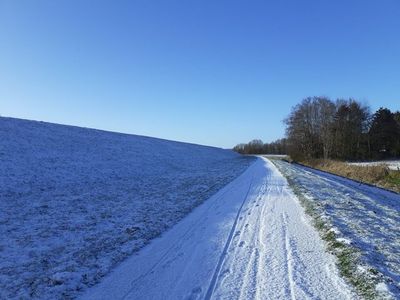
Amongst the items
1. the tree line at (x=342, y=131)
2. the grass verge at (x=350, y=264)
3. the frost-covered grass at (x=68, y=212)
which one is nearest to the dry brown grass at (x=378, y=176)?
the frost-covered grass at (x=68, y=212)

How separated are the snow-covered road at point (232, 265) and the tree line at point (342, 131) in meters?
68.3

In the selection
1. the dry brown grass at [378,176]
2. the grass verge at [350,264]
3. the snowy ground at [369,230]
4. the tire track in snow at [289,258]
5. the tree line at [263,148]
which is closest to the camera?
the grass verge at [350,264]

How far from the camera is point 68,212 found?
12.2 meters

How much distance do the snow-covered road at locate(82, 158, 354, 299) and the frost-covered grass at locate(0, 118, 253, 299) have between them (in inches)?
25.4

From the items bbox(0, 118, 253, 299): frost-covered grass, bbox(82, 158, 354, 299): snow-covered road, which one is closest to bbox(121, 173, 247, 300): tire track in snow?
bbox(82, 158, 354, 299): snow-covered road

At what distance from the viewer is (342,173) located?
3597 cm

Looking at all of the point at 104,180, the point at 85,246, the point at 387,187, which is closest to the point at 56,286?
the point at 85,246

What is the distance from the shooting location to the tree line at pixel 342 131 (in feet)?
254

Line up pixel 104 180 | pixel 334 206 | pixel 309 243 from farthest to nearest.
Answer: pixel 104 180 → pixel 334 206 → pixel 309 243

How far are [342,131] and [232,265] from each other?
77037 mm

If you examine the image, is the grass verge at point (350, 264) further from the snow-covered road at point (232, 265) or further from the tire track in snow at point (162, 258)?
the tire track in snow at point (162, 258)

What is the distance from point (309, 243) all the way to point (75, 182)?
13.7 m

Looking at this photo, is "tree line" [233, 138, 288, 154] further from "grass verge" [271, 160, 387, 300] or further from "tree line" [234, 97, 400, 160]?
"grass verge" [271, 160, 387, 300]

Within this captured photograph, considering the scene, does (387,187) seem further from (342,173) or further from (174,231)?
(174,231)
